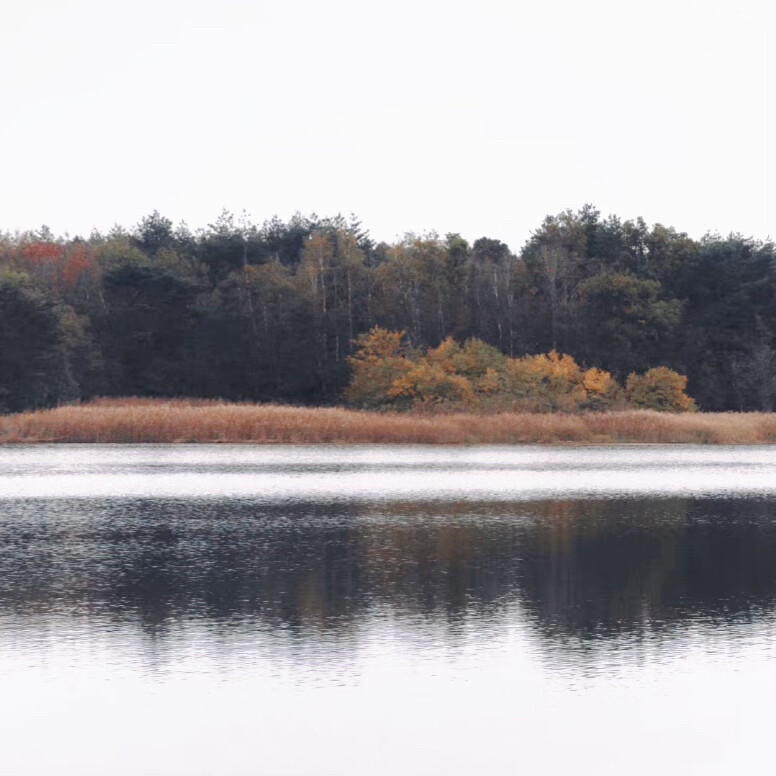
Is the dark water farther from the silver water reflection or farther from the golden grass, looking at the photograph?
the golden grass

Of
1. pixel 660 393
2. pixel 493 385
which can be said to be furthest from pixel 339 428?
pixel 660 393

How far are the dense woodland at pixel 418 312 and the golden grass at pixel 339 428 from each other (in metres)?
27.7

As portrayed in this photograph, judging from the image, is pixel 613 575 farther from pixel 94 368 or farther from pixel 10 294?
pixel 94 368

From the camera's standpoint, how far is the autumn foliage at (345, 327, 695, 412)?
66.6 metres

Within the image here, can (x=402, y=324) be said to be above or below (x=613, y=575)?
above

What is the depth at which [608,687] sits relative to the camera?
32.9 feet

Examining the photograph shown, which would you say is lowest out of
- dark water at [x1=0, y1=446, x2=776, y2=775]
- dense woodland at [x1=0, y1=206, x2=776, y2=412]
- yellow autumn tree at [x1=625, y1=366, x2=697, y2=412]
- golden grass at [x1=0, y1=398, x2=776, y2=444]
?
dark water at [x1=0, y1=446, x2=776, y2=775]

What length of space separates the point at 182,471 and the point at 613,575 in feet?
69.2

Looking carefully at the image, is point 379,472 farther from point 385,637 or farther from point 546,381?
point 546,381

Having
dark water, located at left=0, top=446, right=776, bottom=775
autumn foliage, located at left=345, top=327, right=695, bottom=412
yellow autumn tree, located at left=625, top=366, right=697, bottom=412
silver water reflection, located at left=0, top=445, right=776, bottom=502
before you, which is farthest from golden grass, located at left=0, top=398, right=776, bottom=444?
dark water, located at left=0, top=446, right=776, bottom=775

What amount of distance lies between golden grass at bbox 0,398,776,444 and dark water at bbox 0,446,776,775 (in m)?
24.4

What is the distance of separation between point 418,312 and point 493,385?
→ 76.3 feet

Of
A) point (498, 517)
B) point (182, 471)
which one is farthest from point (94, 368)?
point (498, 517)

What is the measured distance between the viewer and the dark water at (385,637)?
28.1 ft
